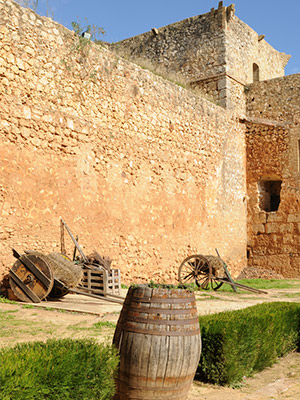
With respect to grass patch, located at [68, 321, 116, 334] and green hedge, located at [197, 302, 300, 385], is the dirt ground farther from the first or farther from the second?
green hedge, located at [197, 302, 300, 385]

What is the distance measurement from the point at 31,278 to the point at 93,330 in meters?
1.96

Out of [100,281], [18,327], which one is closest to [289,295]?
[100,281]

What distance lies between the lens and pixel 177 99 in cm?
1261

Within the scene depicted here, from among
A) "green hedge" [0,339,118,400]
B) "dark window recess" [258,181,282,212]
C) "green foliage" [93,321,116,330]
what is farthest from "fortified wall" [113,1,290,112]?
"green hedge" [0,339,118,400]

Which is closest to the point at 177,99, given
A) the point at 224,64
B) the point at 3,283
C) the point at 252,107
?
the point at 224,64

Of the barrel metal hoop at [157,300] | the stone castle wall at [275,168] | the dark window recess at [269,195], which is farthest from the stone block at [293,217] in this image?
the barrel metal hoop at [157,300]

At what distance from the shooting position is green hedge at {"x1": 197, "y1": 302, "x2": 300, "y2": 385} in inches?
166

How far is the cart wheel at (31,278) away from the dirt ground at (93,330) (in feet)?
0.61

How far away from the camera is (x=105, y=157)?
32.6ft

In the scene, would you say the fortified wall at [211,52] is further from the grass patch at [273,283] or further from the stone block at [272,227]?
the grass patch at [273,283]

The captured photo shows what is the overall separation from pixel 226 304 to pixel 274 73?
13.4 m

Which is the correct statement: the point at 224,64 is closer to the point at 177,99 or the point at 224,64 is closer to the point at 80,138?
the point at 177,99

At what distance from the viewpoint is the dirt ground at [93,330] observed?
412 centimetres

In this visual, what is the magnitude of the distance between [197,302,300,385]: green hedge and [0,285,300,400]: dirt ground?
0.38ft
